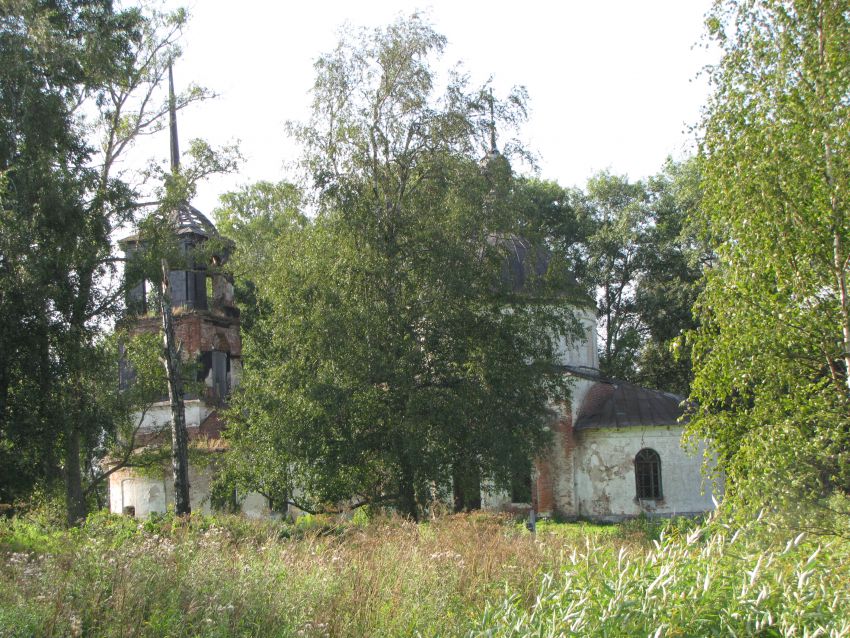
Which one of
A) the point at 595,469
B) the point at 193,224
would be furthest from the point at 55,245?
the point at 595,469

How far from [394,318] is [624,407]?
12728 millimetres

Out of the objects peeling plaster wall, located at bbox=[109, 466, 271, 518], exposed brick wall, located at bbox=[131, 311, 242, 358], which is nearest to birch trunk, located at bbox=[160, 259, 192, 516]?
peeling plaster wall, located at bbox=[109, 466, 271, 518]

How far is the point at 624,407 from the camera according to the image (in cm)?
3034

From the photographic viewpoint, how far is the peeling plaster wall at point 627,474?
29188mm

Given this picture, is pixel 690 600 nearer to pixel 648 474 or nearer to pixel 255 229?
pixel 648 474

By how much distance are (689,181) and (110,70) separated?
19.4 metres

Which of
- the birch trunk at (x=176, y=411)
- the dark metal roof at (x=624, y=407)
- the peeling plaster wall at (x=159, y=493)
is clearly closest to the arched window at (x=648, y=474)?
the dark metal roof at (x=624, y=407)

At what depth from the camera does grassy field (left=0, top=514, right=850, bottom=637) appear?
7266mm

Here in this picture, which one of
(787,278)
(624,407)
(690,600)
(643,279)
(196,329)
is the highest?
(643,279)

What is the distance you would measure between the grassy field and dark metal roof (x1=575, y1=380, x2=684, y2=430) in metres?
18.8

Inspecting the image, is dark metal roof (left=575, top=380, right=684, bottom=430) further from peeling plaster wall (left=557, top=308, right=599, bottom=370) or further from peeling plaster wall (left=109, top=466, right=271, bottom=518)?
peeling plaster wall (left=109, top=466, right=271, bottom=518)

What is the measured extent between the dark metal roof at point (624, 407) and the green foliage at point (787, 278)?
1700cm

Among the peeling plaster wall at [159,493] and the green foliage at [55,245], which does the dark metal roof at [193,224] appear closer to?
→ the green foliage at [55,245]

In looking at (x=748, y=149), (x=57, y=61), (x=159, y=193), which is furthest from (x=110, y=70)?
(x=748, y=149)
